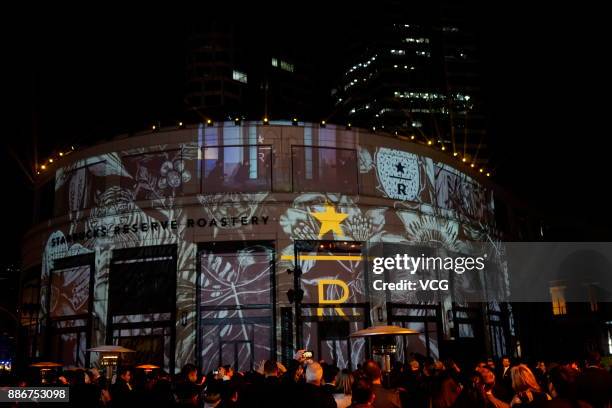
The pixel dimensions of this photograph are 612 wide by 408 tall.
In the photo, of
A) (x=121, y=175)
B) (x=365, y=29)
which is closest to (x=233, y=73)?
(x=365, y=29)

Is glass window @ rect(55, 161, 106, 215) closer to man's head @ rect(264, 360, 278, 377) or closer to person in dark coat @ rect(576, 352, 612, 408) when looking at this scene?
man's head @ rect(264, 360, 278, 377)

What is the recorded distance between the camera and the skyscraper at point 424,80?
101m

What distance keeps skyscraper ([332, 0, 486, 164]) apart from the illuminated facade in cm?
7107

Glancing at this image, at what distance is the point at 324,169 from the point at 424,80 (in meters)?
80.5

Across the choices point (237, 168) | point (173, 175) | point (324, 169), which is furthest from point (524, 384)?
point (173, 175)

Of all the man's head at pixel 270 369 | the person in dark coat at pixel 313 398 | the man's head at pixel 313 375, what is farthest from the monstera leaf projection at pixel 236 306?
the person in dark coat at pixel 313 398

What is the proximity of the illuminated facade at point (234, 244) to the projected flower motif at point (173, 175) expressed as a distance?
7 cm

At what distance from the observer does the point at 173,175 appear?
27609 millimetres

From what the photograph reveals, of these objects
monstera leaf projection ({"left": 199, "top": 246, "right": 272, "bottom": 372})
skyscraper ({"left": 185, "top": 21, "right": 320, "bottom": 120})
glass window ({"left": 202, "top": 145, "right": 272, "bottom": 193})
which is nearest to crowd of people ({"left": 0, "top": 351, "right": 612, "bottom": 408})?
monstera leaf projection ({"left": 199, "top": 246, "right": 272, "bottom": 372})

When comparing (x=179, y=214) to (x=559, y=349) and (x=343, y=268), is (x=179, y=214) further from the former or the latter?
(x=559, y=349)

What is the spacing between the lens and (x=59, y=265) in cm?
2941

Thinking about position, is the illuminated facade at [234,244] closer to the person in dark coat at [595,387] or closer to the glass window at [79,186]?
the glass window at [79,186]

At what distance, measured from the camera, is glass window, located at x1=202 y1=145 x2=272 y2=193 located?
89.1 feet

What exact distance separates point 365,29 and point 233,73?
38.4 metres
